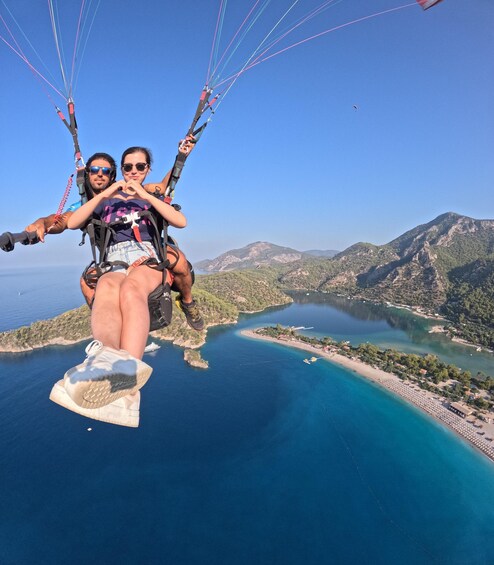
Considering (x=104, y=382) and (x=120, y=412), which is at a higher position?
(x=104, y=382)

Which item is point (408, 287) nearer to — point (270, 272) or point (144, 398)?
point (270, 272)

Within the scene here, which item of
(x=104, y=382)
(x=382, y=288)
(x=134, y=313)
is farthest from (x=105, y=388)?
(x=382, y=288)

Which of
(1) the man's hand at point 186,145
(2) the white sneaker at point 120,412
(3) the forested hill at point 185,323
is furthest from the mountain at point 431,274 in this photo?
(2) the white sneaker at point 120,412

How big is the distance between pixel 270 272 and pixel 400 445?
11316cm

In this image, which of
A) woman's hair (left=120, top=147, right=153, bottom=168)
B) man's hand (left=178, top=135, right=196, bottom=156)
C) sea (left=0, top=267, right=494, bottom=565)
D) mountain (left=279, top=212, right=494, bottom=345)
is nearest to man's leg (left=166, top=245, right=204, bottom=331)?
woman's hair (left=120, top=147, right=153, bottom=168)

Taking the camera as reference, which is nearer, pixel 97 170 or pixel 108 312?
pixel 108 312

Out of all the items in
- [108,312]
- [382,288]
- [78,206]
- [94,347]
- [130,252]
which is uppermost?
[78,206]

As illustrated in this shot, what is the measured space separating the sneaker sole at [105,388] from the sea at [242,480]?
825 inches

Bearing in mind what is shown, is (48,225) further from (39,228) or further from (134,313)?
(134,313)

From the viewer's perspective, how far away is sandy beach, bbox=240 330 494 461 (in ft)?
86.1

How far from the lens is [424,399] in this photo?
106 feet

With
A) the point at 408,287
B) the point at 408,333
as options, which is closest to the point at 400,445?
the point at 408,333

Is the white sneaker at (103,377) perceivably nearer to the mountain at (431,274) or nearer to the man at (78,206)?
the man at (78,206)

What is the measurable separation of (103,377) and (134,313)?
0.60 metres
